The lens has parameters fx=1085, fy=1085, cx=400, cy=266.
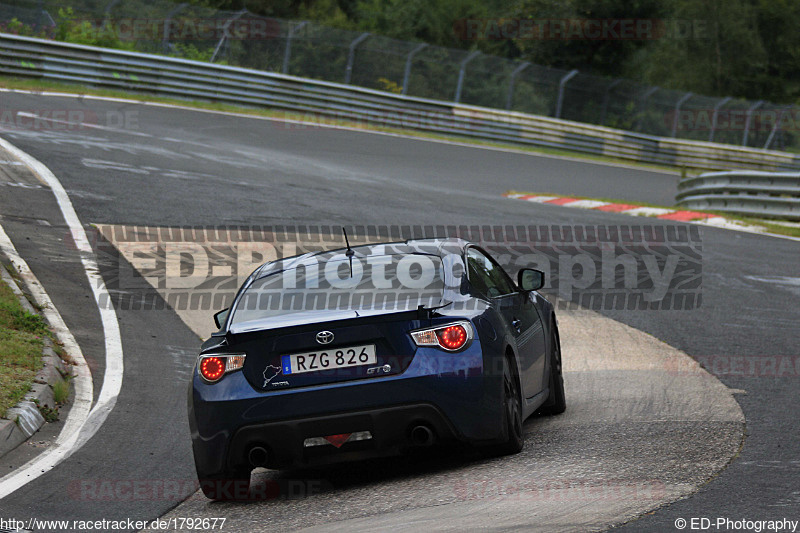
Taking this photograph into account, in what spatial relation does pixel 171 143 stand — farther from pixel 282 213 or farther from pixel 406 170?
pixel 282 213

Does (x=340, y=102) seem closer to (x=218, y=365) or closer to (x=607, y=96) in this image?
(x=607, y=96)

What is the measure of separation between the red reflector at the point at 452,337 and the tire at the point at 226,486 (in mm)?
1375

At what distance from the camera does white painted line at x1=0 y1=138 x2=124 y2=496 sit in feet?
22.6

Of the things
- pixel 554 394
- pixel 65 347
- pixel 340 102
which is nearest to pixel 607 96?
pixel 340 102

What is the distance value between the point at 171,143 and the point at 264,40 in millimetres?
10993

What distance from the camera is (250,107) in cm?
3203

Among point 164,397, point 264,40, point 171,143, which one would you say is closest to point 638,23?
point 264,40

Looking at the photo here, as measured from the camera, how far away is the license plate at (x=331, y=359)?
596cm

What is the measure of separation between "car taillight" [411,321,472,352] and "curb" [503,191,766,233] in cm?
1416

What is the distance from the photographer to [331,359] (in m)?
5.96

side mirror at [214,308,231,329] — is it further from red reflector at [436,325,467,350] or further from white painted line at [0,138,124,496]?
red reflector at [436,325,467,350]

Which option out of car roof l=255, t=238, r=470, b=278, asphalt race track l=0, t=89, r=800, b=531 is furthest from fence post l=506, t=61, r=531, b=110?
car roof l=255, t=238, r=470, b=278

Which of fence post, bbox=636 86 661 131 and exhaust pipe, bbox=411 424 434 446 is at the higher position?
fence post, bbox=636 86 661 131

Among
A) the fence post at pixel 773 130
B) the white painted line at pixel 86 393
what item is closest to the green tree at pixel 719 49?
the fence post at pixel 773 130
